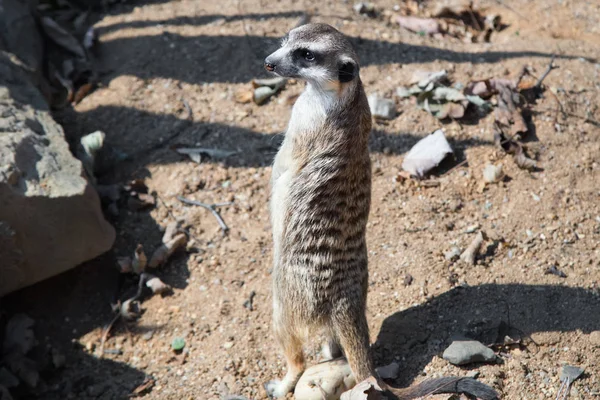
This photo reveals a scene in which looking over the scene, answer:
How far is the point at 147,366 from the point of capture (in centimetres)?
321

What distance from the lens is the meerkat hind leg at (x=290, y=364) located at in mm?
2785

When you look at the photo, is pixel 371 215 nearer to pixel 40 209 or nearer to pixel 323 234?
pixel 323 234

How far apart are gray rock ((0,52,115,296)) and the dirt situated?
0.27 m

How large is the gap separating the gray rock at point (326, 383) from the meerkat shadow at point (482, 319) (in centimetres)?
23

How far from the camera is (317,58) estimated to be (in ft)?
8.56

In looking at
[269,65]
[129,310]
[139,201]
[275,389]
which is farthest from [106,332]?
[269,65]

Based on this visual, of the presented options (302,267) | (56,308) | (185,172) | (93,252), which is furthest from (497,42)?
(56,308)

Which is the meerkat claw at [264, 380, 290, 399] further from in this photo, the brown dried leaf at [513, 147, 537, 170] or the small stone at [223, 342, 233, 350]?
the brown dried leaf at [513, 147, 537, 170]

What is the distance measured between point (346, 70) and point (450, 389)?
1.30 m

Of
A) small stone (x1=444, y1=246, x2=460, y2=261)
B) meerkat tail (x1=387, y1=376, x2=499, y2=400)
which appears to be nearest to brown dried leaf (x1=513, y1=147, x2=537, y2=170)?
small stone (x1=444, y1=246, x2=460, y2=261)

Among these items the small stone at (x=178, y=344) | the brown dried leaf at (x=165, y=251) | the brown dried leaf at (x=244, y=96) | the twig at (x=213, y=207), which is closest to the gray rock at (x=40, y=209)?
the brown dried leaf at (x=165, y=251)

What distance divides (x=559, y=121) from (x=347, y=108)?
5.85 feet

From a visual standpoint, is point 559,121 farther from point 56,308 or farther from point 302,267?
point 56,308

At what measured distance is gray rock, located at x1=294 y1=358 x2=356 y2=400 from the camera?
2.69 metres
